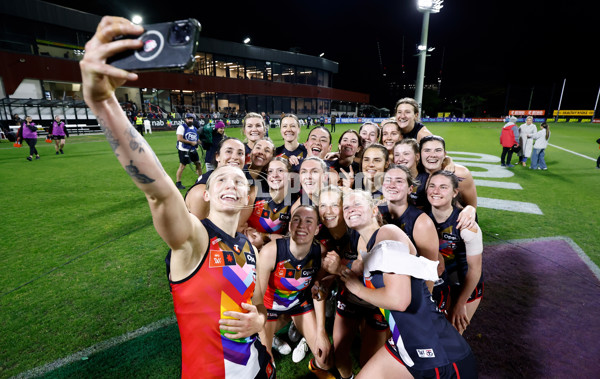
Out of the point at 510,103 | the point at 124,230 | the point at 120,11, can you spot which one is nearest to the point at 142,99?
the point at 120,11

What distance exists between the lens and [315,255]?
2.90 m

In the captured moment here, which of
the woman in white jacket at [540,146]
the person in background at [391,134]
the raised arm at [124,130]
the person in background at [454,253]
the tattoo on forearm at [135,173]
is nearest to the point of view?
the raised arm at [124,130]

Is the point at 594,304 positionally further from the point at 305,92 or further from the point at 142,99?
the point at 305,92

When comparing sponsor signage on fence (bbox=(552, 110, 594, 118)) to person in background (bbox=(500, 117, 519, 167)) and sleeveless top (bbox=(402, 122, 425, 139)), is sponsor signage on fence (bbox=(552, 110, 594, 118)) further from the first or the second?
sleeveless top (bbox=(402, 122, 425, 139))

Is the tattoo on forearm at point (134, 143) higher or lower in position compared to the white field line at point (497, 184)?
higher

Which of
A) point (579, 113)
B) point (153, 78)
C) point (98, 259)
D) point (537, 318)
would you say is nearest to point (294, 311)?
point (537, 318)

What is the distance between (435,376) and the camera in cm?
192

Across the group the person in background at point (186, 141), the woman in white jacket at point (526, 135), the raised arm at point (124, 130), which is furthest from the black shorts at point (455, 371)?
the woman in white jacket at point (526, 135)

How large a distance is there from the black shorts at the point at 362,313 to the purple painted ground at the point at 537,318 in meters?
1.15

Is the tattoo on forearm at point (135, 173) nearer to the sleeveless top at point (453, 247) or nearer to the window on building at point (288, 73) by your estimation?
the sleeveless top at point (453, 247)

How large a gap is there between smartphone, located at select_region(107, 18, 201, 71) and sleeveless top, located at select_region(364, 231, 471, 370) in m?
1.96

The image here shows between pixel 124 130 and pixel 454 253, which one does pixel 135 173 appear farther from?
pixel 454 253

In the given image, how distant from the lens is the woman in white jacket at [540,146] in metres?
11.2

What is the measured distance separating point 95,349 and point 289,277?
7.53ft
